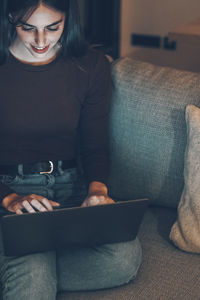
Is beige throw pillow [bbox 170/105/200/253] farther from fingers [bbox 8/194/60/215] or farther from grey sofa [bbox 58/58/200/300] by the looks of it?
fingers [bbox 8/194/60/215]

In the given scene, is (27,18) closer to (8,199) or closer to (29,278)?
(8,199)

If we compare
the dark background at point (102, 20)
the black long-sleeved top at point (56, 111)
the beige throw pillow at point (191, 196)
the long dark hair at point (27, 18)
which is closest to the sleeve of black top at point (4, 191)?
the black long-sleeved top at point (56, 111)

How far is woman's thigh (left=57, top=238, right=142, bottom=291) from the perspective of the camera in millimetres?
1239

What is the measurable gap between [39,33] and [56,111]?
225 mm

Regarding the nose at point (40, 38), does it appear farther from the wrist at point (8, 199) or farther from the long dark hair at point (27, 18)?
the wrist at point (8, 199)

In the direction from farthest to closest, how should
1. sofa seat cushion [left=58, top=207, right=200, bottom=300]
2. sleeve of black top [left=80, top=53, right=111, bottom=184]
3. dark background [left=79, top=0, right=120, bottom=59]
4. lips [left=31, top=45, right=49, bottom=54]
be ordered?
dark background [left=79, top=0, right=120, bottom=59] → sleeve of black top [left=80, top=53, right=111, bottom=184] → lips [left=31, top=45, right=49, bottom=54] → sofa seat cushion [left=58, top=207, right=200, bottom=300]

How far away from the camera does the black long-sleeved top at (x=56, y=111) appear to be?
1.37 metres

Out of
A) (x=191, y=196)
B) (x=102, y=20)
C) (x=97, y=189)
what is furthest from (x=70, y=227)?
(x=102, y=20)

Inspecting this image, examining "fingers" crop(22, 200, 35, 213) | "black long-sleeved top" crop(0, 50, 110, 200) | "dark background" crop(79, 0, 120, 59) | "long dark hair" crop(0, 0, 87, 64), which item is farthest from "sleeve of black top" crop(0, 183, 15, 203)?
"dark background" crop(79, 0, 120, 59)

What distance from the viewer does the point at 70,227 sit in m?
1.15

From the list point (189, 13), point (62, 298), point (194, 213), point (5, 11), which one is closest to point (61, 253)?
point (62, 298)

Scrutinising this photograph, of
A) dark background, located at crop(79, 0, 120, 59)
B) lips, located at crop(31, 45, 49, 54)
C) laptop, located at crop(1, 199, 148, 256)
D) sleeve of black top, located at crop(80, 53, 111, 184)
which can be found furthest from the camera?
dark background, located at crop(79, 0, 120, 59)

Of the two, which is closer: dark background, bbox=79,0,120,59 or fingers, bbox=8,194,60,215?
fingers, bbox=8,194,60,215

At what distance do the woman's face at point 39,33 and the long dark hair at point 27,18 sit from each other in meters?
0.01
